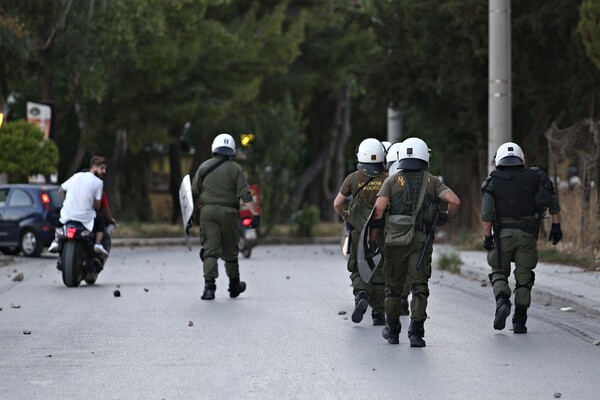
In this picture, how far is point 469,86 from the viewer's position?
32156mm

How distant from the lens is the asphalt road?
9820 millimetres

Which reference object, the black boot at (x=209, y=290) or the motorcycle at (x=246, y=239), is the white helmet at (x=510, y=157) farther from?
the motorcycle at (x=246, y=239)

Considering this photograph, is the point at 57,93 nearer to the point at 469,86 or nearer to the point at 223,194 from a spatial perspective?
the point at 469,86

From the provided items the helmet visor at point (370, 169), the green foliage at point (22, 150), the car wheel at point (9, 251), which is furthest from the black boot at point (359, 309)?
the green foliage at point (22, 150)

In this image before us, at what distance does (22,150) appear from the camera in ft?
117

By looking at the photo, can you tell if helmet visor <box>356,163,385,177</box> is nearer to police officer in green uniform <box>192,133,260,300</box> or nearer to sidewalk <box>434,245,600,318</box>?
sidewalk <box>434,245,600,318</box>

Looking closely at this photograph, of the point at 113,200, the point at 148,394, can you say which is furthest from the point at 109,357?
the point at 113,200

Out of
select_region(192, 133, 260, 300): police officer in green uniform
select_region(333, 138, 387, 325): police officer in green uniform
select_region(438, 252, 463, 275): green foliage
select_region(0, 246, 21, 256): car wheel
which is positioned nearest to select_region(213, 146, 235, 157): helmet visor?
select_region(192, 133, 260, 300): police officer in green uniform

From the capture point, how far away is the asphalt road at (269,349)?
982cm

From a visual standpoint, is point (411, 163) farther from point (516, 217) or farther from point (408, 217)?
point (516, 217)

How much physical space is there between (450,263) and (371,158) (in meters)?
9.90

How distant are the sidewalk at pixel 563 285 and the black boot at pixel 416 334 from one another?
337 centimetres

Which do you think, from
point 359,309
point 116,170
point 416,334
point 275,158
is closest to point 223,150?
point 359,309

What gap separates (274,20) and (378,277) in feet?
128
